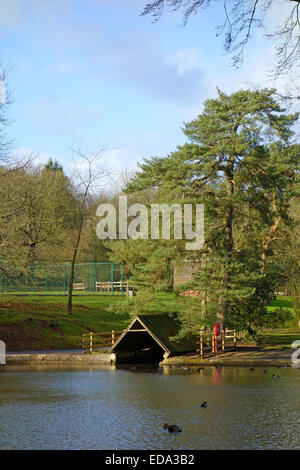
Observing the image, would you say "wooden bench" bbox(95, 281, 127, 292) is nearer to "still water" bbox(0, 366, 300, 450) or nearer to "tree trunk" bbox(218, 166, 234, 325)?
"tree trunk" bbox(218, 166, 234, 325)

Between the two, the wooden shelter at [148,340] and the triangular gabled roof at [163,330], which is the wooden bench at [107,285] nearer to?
the wooden shelter at [148,340]

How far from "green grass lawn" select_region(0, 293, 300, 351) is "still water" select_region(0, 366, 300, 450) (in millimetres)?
6555

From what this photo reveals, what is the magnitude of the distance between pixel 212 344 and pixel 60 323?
11259 millimetres

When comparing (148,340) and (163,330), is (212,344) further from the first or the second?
(148,340)

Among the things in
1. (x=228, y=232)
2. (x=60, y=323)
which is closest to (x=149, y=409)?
(x=228, y=232)

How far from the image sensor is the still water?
14148mm

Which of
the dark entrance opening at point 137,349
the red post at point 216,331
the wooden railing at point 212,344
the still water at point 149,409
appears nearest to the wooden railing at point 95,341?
the dark entrance opening at point 137,349

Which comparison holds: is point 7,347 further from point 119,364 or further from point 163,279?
point 163,279

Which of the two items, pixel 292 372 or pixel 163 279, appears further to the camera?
pixel 163 279

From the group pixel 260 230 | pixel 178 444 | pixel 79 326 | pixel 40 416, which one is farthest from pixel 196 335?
pixel 178 444

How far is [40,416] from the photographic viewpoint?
17.4 metres
